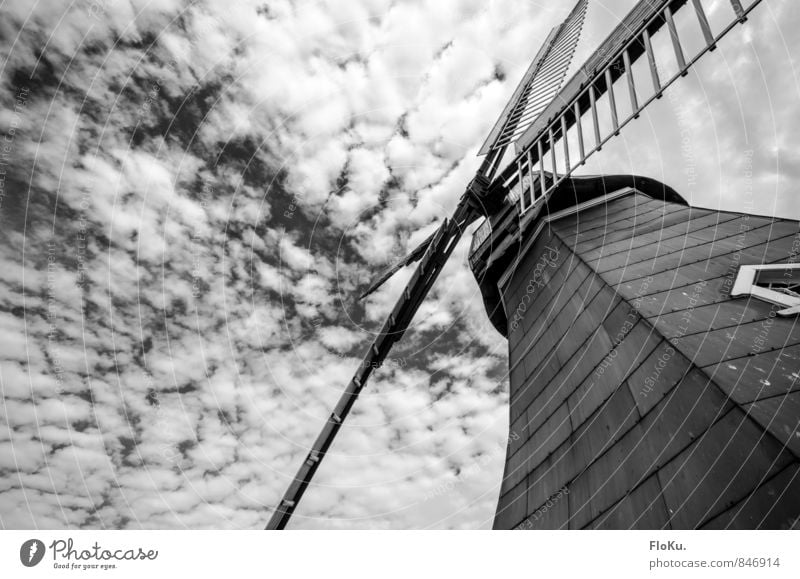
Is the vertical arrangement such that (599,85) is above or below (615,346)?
above

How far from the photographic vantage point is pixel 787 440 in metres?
3.88

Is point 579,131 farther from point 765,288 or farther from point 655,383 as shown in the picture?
point 655,383

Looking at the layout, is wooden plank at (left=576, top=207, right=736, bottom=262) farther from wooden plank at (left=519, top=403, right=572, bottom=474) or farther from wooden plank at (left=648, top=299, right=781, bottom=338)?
wooden plank at (left=519, top=403, right=572, bottom=474)

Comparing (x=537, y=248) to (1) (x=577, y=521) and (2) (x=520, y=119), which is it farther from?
(1) (x=577, y=521)

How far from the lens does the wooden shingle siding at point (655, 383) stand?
4395mm

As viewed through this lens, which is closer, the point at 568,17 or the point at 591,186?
the point at 591,186

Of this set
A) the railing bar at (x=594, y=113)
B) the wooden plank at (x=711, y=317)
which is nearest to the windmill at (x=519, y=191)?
the railing bar at (x=594, y=113)

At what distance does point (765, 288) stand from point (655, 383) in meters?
3.03

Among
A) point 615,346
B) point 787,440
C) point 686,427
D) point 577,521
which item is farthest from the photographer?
point 615,346
